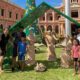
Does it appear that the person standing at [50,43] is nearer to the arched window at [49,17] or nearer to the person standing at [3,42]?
the person standing at [3,42]

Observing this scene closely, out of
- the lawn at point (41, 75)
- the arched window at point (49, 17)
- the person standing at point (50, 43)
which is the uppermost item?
the arched window at point (49, 17)

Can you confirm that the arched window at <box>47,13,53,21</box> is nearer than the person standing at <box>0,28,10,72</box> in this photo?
No

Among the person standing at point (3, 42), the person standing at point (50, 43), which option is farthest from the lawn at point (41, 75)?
the person standing at point (50, 43)

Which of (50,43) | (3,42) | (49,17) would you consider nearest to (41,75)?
(3,42)

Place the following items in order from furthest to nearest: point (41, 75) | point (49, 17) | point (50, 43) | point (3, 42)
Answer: point (49, 17) → point (50, 43) → point (3, 42) → point (41, 75)

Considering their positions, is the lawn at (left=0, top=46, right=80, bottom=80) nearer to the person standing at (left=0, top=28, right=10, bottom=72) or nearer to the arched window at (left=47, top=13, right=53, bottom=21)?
the person standing at (left=0, top=28, right=10, bottom=72)

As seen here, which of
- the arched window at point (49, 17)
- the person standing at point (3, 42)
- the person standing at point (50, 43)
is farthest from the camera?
the arched window at point (49, 17)

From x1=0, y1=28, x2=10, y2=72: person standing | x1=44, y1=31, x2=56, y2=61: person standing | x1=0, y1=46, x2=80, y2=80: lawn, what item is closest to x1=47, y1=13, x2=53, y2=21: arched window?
x1=44, y1=31, x2=56, y2=61: person standing

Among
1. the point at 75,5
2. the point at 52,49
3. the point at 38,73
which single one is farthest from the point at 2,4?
the point at 38,73

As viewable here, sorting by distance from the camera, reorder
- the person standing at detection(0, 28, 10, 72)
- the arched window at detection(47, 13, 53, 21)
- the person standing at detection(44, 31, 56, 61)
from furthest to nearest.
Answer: the arched window at detection(47, 13, 53, 21), the person standing at detection(44, 31, 56, 61), the person standing at detection(0, 28, 10, 72)

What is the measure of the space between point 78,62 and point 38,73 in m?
1.56

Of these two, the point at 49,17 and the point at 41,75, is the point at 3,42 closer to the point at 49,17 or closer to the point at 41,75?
the point at 41,75

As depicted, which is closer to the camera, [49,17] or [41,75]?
[41,75]

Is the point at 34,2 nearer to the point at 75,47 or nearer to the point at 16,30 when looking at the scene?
the point at 16,30
